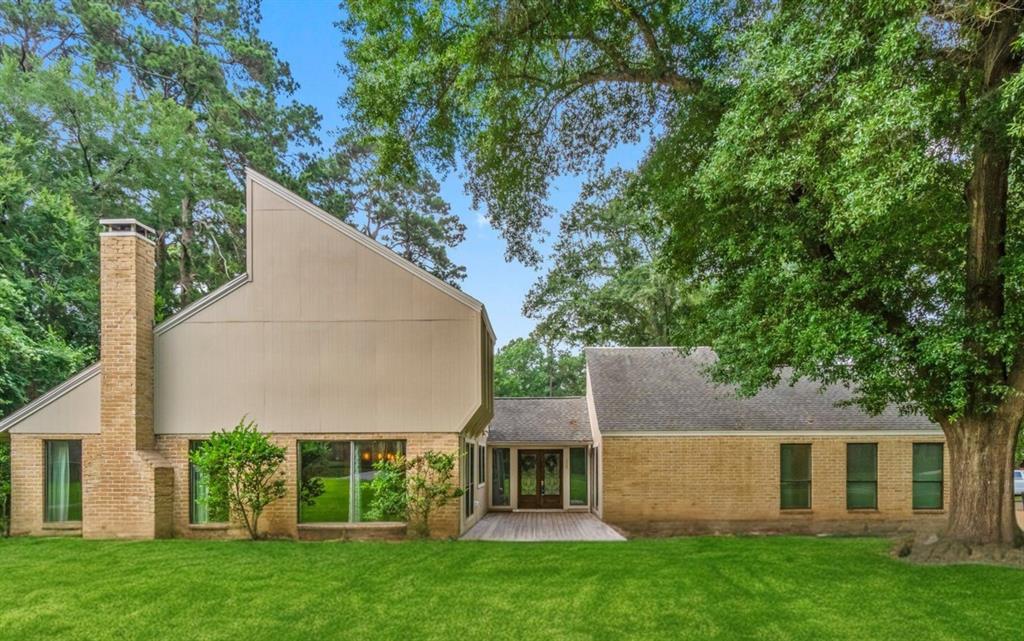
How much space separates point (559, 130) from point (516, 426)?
10.2 metres

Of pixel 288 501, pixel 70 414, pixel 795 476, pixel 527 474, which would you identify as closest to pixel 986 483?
pixel 795 476

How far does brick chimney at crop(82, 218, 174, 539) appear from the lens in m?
10.8

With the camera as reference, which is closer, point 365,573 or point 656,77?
point 365,573

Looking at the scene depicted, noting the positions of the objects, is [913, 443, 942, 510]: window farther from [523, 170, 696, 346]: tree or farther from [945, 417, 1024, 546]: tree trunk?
[523, 170, 696, 346]: tree

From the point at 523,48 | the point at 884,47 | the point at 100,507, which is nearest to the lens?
the point at 884,47

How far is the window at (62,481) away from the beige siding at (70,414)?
33 cm

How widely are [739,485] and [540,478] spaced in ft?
19.8

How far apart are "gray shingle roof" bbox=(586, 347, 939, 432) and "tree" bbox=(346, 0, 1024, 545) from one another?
4920mm

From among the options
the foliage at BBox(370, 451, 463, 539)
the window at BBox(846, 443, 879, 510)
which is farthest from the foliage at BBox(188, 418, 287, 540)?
the window at BBox(846, 443, 879, 510)

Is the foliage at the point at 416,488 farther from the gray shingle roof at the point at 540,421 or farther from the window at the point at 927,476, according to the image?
the window at the point at 927,476

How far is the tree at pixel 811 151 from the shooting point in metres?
6.41

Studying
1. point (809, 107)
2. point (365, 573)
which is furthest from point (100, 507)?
point (809, 107)

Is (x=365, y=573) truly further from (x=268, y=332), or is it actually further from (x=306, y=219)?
(x=306, y=219)

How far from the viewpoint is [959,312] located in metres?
7.89
